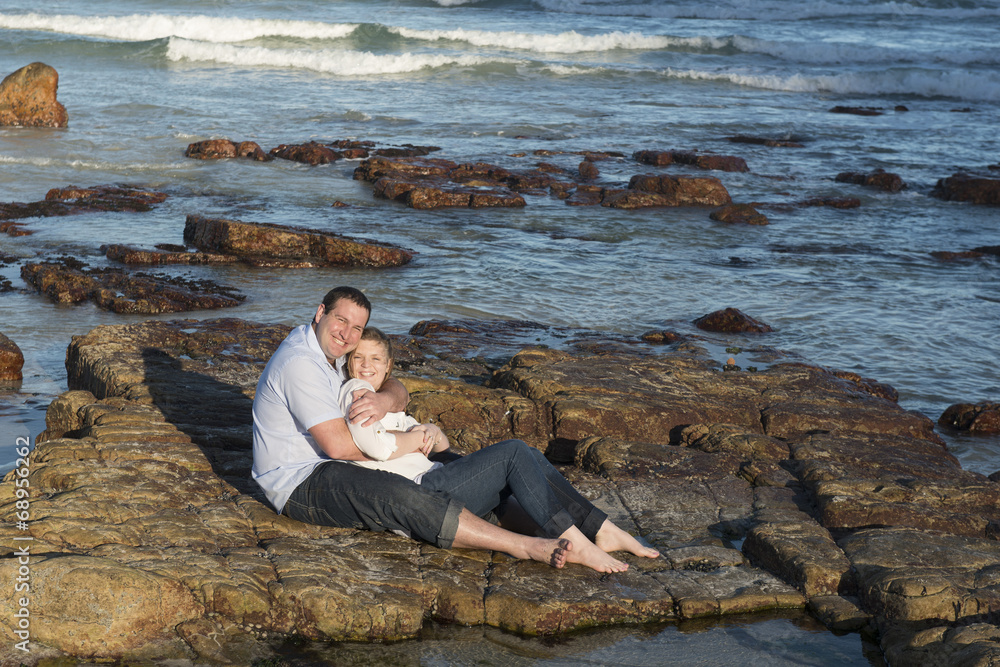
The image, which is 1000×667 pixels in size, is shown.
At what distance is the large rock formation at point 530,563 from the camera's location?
4.15 m

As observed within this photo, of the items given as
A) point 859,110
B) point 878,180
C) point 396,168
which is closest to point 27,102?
point 396,168

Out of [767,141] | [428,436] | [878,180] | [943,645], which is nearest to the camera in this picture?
[943,645]

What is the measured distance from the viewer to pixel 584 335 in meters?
10.1

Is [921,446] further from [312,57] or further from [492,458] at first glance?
[312,57]

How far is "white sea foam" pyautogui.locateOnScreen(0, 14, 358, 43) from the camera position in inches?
1577

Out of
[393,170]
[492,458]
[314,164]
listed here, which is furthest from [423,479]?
[314,164]

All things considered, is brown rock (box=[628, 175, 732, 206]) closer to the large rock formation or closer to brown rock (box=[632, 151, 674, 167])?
brown rock (box=[632, 151, 674, 167])

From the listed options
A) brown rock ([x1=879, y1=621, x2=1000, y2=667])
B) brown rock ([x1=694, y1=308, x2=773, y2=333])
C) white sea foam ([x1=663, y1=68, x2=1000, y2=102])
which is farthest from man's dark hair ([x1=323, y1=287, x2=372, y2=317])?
white sea foam ([x1=663, y1=68, x2=1000, y2=102])

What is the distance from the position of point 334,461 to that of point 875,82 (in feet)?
114

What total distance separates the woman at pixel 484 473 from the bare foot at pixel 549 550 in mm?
79

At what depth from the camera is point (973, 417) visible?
8.45 m

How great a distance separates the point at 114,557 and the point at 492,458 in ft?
6.40

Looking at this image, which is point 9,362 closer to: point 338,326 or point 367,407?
point 338,326

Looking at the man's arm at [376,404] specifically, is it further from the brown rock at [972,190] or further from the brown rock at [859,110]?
the brown rock at [859,110]
